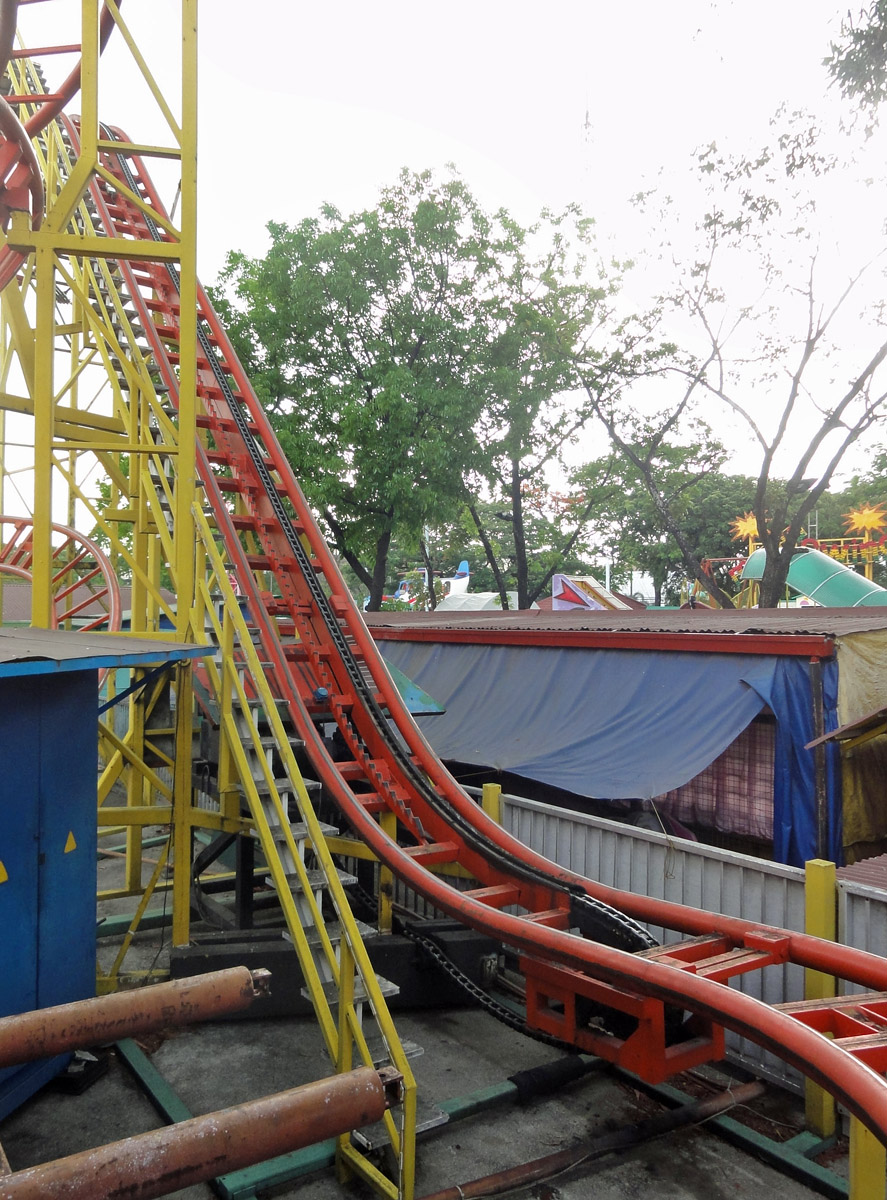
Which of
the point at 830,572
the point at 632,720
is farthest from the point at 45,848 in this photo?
the point at 830,572

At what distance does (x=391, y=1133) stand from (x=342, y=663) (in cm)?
331

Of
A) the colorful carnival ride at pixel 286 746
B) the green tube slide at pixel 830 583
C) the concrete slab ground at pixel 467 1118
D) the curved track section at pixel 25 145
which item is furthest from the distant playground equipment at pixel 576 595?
the curved track section at pixel 25 145

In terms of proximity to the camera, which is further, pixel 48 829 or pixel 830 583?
pixel 830 583

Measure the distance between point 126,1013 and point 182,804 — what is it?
4.17 m

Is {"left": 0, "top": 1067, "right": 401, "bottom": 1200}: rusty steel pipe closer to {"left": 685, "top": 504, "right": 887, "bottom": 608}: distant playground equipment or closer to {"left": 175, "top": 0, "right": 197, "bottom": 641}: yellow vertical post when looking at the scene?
{"left": 175, "top": 0, "right": 197, "bottom": 641}: yellow vertical post

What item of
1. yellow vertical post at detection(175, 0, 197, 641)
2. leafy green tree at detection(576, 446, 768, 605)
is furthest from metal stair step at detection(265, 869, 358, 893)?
leafy green tree at detection(576, 446, 768, 605)

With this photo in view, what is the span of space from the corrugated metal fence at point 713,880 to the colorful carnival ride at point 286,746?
0.50 meters

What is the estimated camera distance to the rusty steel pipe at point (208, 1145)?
1751mm

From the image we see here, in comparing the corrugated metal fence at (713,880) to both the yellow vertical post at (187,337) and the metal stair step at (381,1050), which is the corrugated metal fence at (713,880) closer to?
the metal stair step at (381,1050)

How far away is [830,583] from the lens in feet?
83.0

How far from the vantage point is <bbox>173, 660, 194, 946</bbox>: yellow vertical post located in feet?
20.7

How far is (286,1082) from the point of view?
5.61m

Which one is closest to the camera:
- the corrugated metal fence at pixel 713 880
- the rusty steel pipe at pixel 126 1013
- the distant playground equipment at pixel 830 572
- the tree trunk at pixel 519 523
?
the rusty steel pipe at pixel 126 1013

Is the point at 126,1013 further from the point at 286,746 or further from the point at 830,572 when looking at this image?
the point at 830,572
